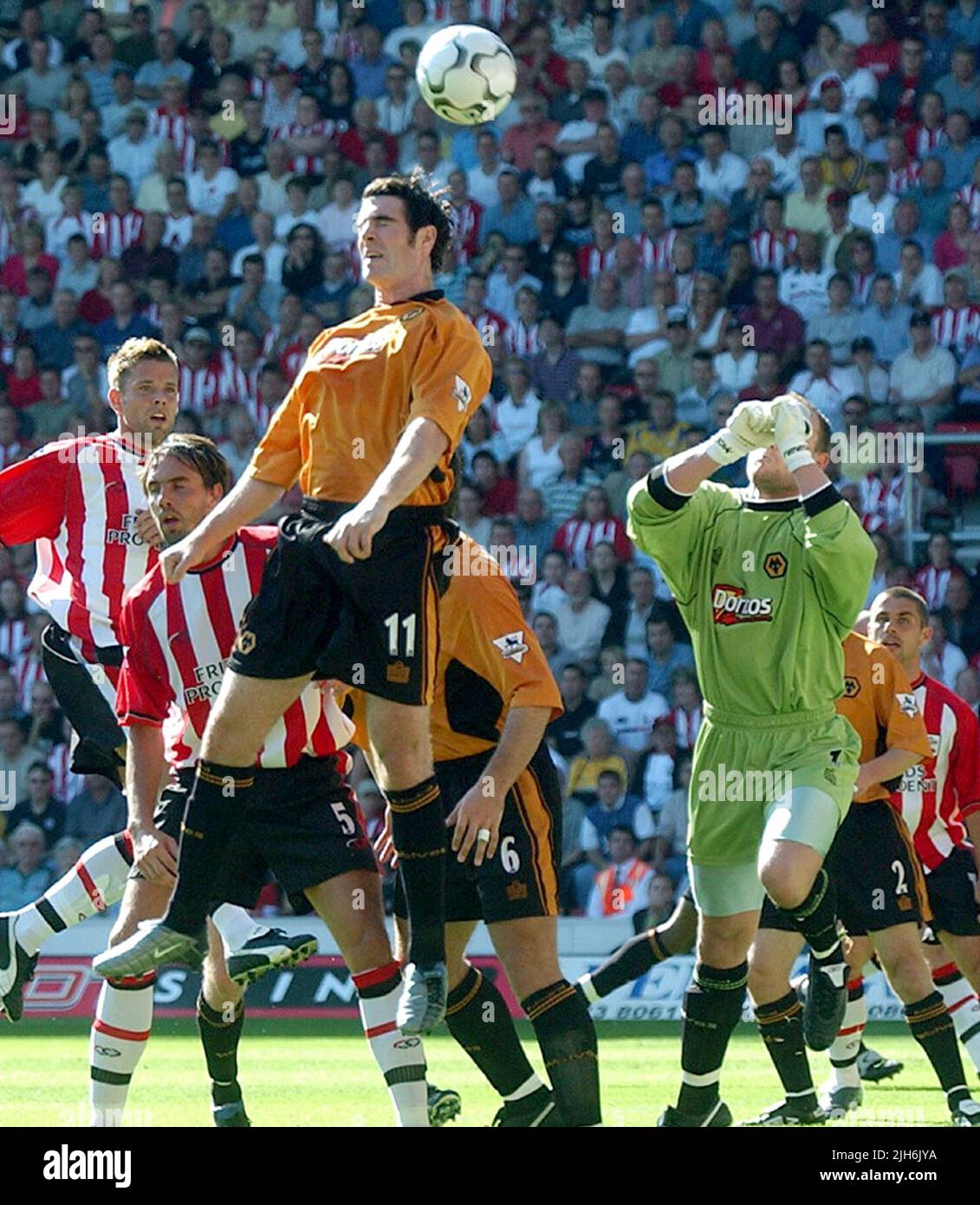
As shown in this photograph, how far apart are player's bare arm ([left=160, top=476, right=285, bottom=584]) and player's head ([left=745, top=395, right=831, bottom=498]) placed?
1.79 metres

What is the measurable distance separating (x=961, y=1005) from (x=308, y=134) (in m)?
10.6

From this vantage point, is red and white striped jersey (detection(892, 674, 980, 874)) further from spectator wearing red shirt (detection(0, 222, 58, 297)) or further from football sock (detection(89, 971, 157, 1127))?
spectator wearing red shirt (detection(0, 222, 58, 297))

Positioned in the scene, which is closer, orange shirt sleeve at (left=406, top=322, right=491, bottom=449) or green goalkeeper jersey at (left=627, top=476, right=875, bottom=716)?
orange shirt sleeve at (left=406, top=322, right=491, bottom=449)

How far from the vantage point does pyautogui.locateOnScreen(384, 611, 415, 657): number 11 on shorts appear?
17.8ft

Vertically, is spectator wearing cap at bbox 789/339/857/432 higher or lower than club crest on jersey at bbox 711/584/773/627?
lower

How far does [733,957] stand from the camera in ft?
20.9

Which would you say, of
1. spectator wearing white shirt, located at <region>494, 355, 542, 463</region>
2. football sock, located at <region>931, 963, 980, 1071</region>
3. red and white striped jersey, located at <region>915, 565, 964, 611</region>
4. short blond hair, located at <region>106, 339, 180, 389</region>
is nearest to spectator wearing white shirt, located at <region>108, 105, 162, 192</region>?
spectator wearing white shirt, located at <region>494, 355, 542, 463</region>

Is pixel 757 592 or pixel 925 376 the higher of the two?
pixel 757 592

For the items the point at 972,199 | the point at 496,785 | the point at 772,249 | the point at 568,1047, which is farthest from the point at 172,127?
the point at 568,1047

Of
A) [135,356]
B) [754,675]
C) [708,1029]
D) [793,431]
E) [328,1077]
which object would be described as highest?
[135,356]

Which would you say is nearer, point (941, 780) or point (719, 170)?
point (941, 780)

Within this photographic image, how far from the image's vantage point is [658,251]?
50.6 ft

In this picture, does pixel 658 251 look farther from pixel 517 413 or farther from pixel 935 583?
pixel 935 583

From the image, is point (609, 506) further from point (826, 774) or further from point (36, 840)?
point (826, 774)
